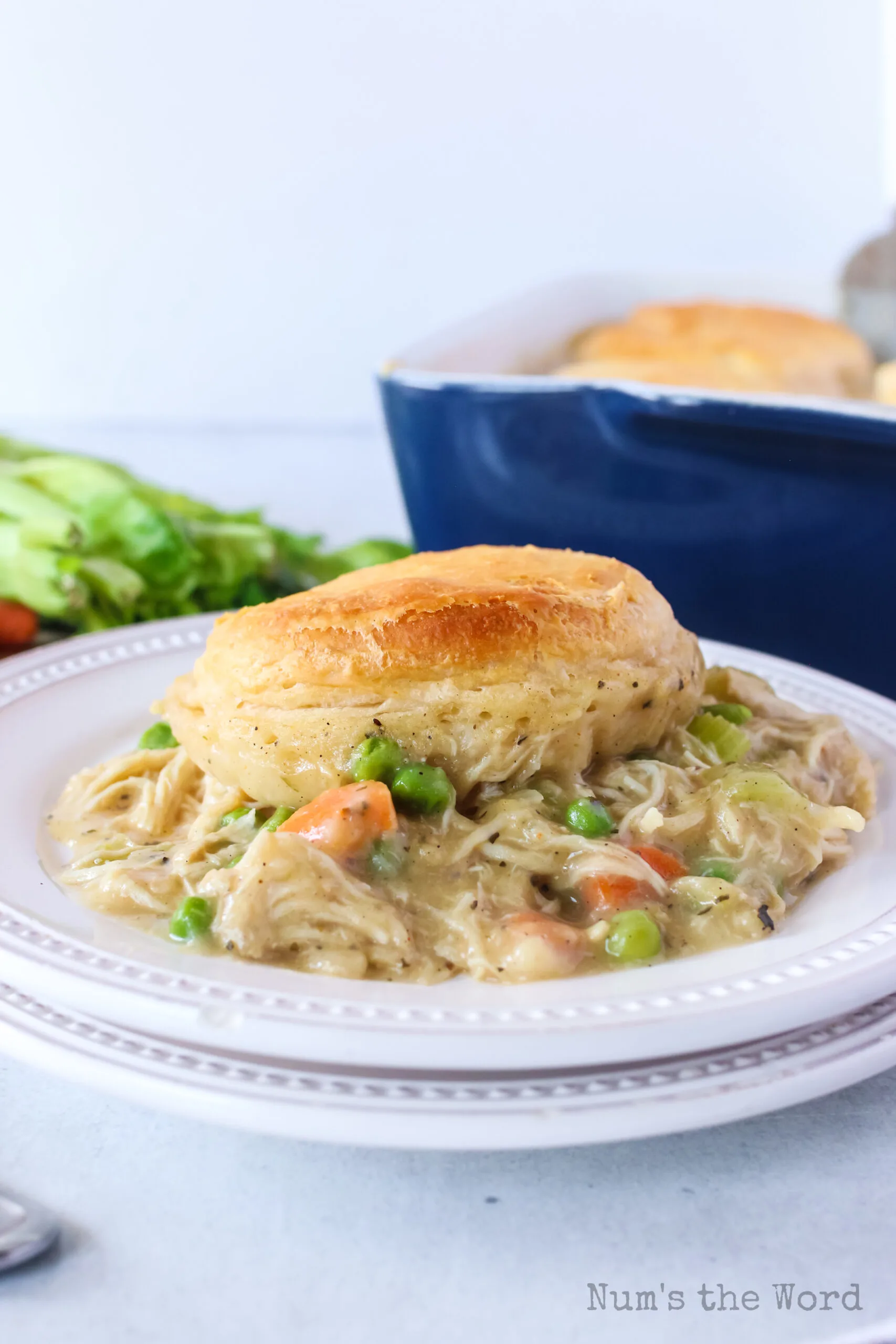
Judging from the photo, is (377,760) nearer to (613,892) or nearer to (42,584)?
(613,892)

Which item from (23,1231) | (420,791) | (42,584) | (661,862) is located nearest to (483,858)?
(420,791)

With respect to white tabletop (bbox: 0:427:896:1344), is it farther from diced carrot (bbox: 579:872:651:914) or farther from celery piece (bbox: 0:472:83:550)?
celery piece (bbox: 0:472:83:550)

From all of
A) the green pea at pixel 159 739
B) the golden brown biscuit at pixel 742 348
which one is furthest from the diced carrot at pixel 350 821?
the golden brown biscuit at pixel 742 348

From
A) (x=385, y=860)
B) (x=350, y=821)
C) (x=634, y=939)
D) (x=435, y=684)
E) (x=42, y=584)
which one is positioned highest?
(x=435, y=684)

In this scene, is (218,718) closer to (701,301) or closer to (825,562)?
(825,562)

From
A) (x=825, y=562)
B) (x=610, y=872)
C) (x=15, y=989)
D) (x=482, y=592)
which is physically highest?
(x=482, y=592)

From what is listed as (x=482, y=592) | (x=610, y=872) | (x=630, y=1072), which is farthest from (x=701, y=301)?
(x=630, y=1072)
